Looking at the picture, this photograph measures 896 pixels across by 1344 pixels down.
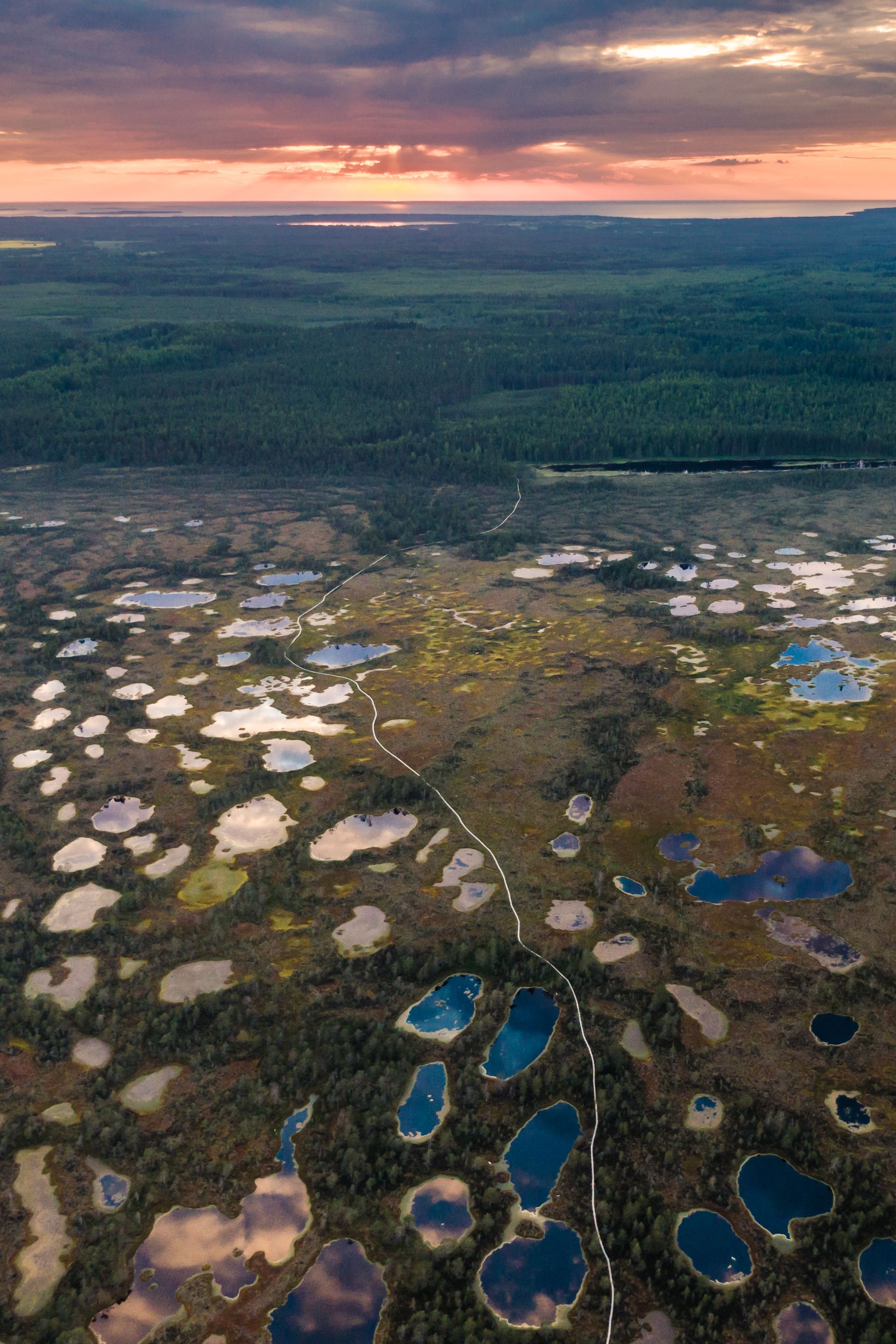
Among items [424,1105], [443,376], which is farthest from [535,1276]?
[443,376]

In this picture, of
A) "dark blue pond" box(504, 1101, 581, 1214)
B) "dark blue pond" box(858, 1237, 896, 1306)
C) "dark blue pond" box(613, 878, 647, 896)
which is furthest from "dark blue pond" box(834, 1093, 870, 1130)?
"dark blue pond" box(613, 878, 647, 896)

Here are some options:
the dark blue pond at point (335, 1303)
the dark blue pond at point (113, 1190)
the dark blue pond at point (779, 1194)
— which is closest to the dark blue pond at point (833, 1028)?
the dark blue pond at point (779, 1194)

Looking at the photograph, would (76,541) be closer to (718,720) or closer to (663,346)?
(718,720)

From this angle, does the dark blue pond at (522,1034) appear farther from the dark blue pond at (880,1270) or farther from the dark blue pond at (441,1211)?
the dark blue pond at (880,1270)

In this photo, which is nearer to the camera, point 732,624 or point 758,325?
point 732,624

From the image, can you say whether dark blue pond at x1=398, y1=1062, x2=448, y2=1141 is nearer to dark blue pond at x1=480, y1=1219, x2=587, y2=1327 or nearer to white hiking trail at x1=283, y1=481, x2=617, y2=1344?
dark blue pond at x1=480, y1=1219, x2=587, y2=1327

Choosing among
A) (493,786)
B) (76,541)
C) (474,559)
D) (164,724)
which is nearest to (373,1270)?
(493,786)

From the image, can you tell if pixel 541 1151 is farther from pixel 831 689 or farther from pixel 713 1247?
pixel 831 689
